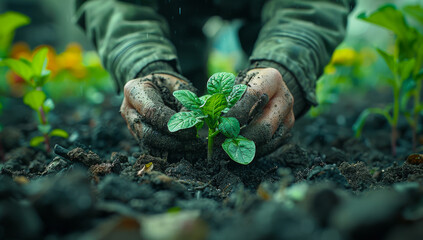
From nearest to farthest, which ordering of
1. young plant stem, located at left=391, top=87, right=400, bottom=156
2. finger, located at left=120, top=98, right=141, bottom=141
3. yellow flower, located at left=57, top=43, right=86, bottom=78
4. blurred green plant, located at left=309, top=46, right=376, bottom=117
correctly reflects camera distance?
finger, located at left=120, top=98, right=141, bottom=141 < young plant stem, located at left=391, top=87, right=400, bottom=156 < blurred green plant, located at left=309, top=46, right=376, bottom=117 < yellow flower, located at left=57, top=43, right=86, bottom=78

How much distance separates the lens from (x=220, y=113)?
5.07 feet

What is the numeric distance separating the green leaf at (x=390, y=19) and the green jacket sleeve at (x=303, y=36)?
0.87ft

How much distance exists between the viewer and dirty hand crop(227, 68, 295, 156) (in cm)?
161

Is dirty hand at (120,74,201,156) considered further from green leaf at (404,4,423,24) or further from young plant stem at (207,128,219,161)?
green leaf at (404,4,423,24)

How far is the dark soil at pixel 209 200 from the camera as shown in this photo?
850 millimetres

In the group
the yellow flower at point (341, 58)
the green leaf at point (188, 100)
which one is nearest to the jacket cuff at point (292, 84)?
the green leaf at point (188, 100)

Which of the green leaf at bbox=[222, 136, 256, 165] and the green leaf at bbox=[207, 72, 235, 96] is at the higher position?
the green leaf at bbox=[207, 72, 235, 96]

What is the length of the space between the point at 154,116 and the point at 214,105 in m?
0.29

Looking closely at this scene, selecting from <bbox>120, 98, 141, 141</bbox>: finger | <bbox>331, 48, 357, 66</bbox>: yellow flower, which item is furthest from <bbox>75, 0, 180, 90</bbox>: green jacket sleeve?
<bbox>331, 48, 357, 66</bbox>: yellow flower

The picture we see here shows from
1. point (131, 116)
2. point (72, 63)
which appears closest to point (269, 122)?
point (131, 116)

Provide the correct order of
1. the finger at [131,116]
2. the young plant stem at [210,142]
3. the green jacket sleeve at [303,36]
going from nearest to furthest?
1. the young plant stem at [210,142]
2. the finger at [131,116]
3. the green jacket sleeve at [303,36]

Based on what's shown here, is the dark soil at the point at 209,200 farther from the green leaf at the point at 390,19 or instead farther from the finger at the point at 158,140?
the green leaf at the point at 390,19

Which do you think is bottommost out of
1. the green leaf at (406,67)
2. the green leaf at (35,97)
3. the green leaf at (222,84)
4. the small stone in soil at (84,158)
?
the green leaf at (406,67)

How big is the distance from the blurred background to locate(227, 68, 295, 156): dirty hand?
77 centimetres
